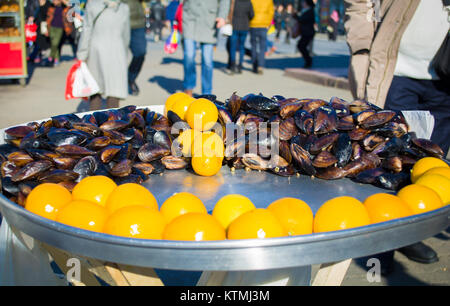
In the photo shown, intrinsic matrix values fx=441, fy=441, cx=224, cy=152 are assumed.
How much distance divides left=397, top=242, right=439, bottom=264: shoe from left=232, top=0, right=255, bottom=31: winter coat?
7872 mm

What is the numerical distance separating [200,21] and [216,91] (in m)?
1.96

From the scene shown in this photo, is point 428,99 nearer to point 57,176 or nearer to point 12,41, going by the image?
point 57,176

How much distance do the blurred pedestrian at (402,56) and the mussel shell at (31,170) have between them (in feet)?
7.14

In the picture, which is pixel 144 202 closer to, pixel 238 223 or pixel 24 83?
pixel 238 223

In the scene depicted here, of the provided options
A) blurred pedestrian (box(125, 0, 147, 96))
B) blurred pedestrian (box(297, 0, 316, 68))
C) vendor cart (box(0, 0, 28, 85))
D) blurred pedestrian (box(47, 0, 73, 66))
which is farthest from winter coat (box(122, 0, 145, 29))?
blurred pedestrian (box(297, 0, 316, 68))

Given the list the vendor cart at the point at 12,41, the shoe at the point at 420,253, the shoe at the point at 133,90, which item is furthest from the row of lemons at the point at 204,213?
the vendor cart at the point at 12,41

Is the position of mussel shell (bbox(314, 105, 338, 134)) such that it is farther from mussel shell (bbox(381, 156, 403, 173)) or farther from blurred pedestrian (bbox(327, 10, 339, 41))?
blurred pedestrian (bbox(327, 10, 339, 41))

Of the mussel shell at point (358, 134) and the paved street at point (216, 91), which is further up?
the mussel shell at point (358, 134)

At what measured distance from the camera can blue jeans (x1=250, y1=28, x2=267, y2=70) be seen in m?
10.5

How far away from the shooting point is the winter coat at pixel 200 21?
22.1ft

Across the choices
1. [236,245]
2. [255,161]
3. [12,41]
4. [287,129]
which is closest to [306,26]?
[12,41]

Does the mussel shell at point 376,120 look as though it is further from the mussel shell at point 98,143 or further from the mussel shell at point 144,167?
the mussel shell at point 98,143

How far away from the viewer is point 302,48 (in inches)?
462

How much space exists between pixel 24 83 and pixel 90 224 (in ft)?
29.5
